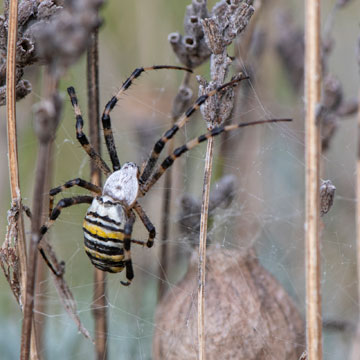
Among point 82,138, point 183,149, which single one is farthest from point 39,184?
point 82,138

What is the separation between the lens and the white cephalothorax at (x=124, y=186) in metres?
2.05

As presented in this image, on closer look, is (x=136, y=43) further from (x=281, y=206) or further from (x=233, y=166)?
(x=281, y=206)

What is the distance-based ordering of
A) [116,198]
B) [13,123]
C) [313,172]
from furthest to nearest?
[116,198], [13,123], [313,172]

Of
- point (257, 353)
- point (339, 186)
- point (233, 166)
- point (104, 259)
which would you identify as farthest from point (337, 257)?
point (104, 259)

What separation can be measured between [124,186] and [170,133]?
291 mm

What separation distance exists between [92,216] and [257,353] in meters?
0.70

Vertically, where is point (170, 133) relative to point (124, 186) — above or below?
above

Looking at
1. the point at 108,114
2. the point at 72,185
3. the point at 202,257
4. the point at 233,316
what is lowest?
the point at 233,316

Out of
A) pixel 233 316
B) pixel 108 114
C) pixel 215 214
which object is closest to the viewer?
pixel 233 316

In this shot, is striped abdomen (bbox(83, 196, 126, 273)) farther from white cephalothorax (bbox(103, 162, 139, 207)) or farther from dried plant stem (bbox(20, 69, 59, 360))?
dried plant stem (bbox(20, 69, 59, 360))

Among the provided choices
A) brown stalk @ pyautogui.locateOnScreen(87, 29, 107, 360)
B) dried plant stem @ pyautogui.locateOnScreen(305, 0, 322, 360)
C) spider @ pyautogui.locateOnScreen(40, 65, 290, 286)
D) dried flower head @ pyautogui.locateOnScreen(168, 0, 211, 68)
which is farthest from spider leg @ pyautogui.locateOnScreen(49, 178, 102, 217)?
dried plant stem @ pyautogui.locateOnScreen(305, 0, 322, 360)

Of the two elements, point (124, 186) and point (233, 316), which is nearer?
point (233, 316)

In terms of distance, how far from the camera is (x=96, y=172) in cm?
224

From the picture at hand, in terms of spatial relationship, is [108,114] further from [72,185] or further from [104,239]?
[104,239]
